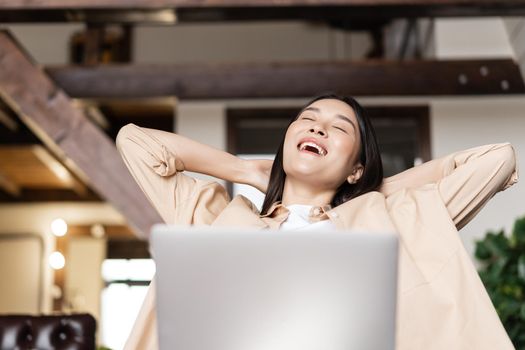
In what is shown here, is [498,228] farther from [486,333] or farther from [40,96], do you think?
[486,333]

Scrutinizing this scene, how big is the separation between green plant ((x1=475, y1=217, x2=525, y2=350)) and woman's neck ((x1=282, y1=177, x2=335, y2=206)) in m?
2.23

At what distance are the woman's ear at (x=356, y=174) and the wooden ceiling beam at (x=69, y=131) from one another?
182cm

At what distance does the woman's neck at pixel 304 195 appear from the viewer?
5.67ft

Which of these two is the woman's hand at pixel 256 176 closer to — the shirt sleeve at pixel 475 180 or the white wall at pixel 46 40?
the shirt sleeve at pixel 475 180

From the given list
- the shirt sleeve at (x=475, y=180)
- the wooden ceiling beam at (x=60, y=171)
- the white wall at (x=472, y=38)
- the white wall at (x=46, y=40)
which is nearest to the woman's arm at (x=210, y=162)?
the shirt sleeve at (x=475, y=180)

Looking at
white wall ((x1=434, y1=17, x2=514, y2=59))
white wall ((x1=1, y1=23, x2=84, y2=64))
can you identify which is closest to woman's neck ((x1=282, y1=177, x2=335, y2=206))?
white wall ((x1=434, y1=17, x2=514, y2=59))

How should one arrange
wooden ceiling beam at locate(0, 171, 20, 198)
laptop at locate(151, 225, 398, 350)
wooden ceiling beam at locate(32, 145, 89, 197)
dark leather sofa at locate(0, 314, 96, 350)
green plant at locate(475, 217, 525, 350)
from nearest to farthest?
laptop at locate(151, 225, 398, 350) → dark leather sofa at locate(0, 314, 96, 350) → green plant at locate(475, 217, 525, 350) → wooden ceiling beam at locate(32, 145, 89, 197) → wooden ceiling beam at locate(0, 171, 20, 198)

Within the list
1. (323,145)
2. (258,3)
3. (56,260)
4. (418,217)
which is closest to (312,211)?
(323,145)

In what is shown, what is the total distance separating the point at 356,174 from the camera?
5.79ft

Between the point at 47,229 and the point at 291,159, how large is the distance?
21.0ft

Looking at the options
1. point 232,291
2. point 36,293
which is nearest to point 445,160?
point 232,291

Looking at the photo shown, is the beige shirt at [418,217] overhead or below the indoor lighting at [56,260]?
below

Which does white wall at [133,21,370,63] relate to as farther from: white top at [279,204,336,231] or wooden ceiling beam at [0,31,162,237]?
white top at [279,204,336,231]

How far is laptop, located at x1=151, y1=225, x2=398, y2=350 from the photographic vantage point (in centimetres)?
97
